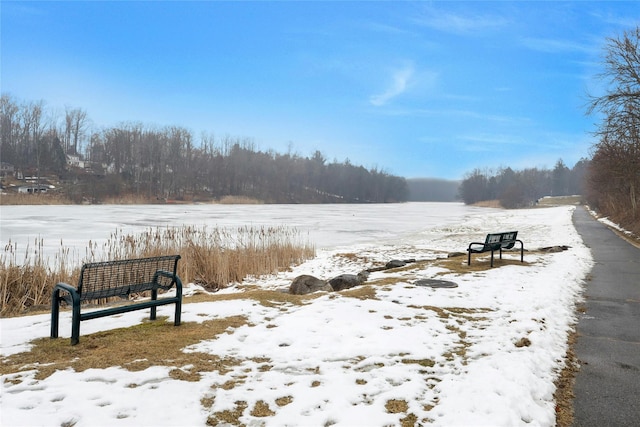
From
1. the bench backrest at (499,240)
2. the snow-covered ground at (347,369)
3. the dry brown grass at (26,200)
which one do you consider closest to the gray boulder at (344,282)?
the snow-covered ground at (347,369)

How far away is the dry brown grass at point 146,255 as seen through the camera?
27.2 feet

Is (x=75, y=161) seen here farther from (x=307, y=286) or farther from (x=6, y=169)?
(x=307, y=286)

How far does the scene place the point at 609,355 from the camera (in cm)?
490

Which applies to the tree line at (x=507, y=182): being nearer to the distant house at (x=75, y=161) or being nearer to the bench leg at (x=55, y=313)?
the distant house at (x=75, y=161)

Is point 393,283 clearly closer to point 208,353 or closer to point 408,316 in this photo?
point 408,316

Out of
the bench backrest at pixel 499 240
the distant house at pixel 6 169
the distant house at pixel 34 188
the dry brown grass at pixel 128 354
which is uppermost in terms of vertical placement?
the distant house at pixel 6 169

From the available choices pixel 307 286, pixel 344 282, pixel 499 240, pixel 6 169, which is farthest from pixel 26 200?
pixel 499 240

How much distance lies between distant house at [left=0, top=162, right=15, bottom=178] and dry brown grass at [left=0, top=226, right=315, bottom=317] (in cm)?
9016

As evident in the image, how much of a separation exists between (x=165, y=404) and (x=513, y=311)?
529 centimetres

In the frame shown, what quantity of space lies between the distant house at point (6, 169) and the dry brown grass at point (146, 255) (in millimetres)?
90163

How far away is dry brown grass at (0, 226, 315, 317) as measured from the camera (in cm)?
830

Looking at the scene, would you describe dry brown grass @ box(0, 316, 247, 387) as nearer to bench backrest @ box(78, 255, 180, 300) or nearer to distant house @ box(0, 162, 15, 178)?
bench backrest @ box(78, 255, 180, 300)

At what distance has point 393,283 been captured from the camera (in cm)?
859

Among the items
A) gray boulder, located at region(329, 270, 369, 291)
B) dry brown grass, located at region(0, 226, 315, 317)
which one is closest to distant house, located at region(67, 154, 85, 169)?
dry brown grass, located at region(0, 226, 315, 317)
